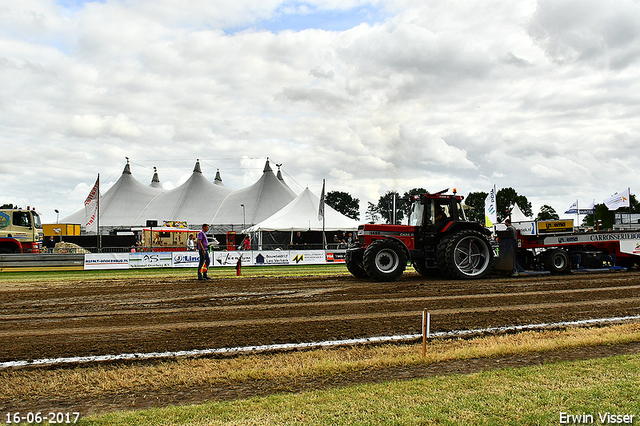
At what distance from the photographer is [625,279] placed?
11625 mm

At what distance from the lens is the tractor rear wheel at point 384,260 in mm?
12055

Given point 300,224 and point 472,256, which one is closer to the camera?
point 472,256

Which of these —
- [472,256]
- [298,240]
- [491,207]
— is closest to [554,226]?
[472,256]

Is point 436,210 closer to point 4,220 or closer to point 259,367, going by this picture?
point 259,367

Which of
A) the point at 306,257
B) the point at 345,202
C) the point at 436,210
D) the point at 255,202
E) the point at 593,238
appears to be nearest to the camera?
the point at 436,210

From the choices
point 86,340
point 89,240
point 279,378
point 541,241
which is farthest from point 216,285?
point 89,240

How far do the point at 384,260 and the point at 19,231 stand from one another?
17369 millimetres

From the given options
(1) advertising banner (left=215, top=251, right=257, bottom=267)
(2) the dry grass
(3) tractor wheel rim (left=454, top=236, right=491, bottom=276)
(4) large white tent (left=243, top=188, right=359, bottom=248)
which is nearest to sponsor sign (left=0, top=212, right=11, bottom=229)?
(1) advertising banner (left=215, top=251, right=257, bottom=267)

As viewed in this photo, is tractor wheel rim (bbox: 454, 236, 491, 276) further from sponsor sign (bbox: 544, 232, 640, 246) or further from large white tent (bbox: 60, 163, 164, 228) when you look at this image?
large white tent (bbox: 60, 163, 164, 228)

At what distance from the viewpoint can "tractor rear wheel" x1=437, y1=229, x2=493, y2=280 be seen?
12.1 meters

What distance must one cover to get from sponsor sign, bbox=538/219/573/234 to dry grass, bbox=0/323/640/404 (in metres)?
8.32

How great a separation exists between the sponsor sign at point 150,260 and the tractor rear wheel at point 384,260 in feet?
41.3

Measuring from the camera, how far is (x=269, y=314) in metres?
7.54

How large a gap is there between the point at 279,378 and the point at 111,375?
5.23ft
